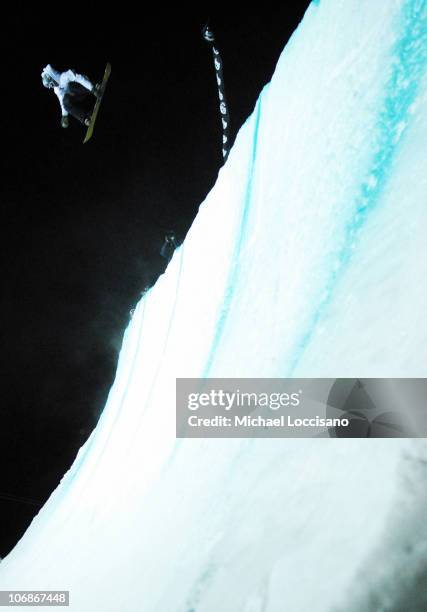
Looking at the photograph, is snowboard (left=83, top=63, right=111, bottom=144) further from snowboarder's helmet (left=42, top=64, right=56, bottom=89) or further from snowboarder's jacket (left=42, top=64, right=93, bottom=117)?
snowboarder's helmet (left=42, top=64, right=56, bottom=89)

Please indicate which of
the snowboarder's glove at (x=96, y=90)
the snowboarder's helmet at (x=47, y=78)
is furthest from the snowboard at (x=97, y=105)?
the snowboarder's helmet at (x=47, y=78)

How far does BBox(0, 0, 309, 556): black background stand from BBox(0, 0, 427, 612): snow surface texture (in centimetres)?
68

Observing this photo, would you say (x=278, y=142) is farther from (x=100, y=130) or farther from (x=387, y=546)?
(x=100, y=130)

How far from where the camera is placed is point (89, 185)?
118 inches

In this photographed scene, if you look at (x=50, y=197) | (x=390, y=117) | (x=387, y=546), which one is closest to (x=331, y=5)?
(x=390, y=117)

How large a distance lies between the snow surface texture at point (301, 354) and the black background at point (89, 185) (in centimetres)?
68

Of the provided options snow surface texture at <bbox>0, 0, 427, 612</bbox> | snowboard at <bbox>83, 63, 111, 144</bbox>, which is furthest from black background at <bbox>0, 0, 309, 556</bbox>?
snow surface texture at <bbox>0, 0, 427, 612</bbox>

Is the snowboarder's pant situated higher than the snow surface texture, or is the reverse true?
the snowboarder's pant

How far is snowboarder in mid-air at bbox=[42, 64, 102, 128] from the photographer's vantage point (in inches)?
87.9

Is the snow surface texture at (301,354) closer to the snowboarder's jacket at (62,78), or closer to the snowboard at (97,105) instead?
the snowboard at (97,105)

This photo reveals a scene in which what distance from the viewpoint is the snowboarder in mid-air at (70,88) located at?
2.23 meters

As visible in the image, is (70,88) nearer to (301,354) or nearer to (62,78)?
(62,78)

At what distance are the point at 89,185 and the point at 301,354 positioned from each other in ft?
8.89

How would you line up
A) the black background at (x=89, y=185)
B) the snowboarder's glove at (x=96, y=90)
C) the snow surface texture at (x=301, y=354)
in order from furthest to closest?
1. the snowboarder's glove at (x=96, y=90)
2. the black background at (x=89, y=185)
3. the snow surface texture at (x=301, y=354)
